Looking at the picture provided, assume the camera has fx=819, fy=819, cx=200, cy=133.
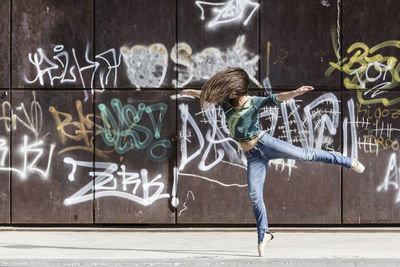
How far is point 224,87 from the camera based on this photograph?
26.0ft

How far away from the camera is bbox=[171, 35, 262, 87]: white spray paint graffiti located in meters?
10.1

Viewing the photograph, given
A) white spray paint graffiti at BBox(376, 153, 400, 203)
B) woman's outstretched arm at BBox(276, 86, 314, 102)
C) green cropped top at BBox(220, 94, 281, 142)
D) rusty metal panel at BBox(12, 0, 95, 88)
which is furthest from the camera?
white spray paint graffiti at BBox(376, 153, 400, 203)

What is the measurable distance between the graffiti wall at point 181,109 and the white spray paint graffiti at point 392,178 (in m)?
0.02

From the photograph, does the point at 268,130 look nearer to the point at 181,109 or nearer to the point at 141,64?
the point at 181,109

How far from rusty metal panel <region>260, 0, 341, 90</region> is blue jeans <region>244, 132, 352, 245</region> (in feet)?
7.46

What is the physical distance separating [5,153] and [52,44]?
1.47 metres

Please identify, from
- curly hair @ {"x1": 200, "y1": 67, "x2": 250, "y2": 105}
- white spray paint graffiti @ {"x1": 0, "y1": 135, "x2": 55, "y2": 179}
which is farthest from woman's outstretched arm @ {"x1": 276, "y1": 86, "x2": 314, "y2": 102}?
white spray paint graffiti @ {"x1": 0, "y1": 135, "x2": 55, "y2": 179}

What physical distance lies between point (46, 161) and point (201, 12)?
2665 mm

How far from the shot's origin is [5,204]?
10188mm

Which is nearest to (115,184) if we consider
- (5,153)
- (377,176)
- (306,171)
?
(5,153)

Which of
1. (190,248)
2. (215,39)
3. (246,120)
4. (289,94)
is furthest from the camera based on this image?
(215,39)

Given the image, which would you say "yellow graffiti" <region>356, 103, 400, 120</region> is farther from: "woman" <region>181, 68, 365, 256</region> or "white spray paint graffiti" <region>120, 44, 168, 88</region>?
"white spray paint graffiti" <region>120, 44, 168, 88</region>

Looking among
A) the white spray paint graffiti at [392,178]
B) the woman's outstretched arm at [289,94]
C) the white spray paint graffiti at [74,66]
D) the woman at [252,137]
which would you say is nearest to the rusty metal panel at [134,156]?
the white spray paint graffiti at [74,66]

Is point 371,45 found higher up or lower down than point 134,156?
higher up
